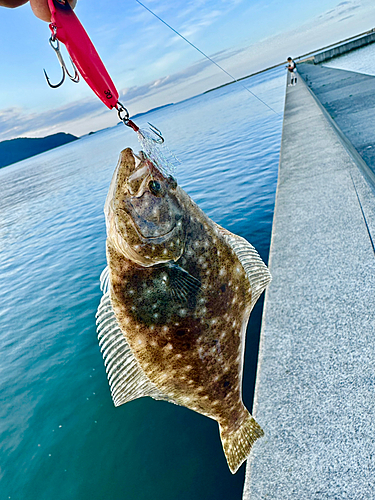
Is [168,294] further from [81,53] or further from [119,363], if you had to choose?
[81,53]

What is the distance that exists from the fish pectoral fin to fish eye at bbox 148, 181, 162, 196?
0.49m

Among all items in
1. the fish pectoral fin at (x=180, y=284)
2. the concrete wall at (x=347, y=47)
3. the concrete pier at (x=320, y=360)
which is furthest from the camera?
the concrete wall at (x=347, y=47)

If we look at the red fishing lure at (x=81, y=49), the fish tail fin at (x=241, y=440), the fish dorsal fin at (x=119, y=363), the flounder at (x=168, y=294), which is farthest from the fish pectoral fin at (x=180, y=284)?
the fish tail fin at (x=241, y=440)

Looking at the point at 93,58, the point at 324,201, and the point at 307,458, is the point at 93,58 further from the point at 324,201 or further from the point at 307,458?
the point at 324,201

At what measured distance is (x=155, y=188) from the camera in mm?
2066

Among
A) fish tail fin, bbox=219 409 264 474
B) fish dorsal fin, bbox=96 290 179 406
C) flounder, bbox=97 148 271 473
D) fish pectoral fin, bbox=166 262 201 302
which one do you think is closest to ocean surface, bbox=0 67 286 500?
flounder, bbox=97 148 271 473

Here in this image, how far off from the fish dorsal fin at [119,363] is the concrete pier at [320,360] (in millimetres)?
1269

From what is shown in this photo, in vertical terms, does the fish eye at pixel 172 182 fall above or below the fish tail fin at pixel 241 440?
above

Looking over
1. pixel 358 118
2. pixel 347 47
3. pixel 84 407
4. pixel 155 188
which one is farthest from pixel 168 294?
pixel 347 47

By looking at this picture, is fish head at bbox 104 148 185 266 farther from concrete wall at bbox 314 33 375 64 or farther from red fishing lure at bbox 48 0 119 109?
concrete wall at bbox 314 33 375 64

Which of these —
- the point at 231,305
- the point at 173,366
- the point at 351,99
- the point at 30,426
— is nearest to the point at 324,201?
the point at 231,305

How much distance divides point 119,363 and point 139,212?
A: 115cm

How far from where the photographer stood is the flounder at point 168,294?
2061mm

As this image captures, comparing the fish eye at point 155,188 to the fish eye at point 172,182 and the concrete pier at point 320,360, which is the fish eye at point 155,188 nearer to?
the fish eye at point 172,182
